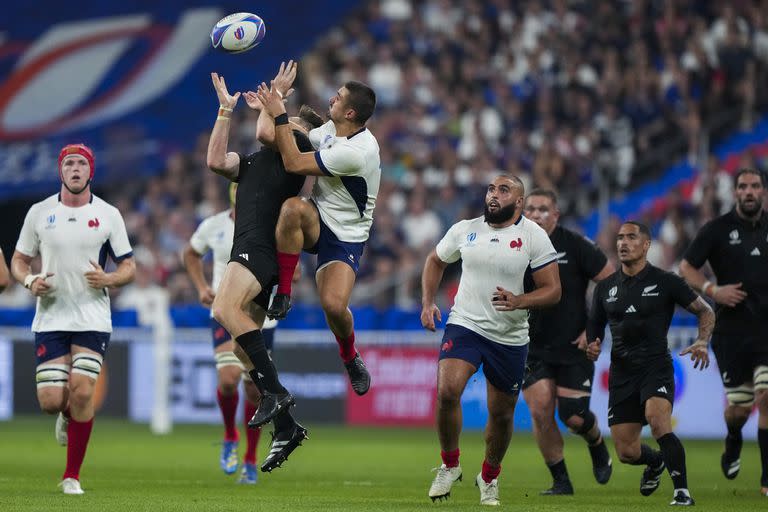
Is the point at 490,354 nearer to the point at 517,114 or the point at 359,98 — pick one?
the point at 359,98

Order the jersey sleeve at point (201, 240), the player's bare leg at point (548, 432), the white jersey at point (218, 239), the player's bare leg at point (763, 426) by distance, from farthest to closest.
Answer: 1. the jersey sleeve at point (201, 240)
2. the white jersey at point (218, 239)
3. the player's bare leg at point (548, 432)
4. the player's bare leg at point (763, 426)

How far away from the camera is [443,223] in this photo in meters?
22.8

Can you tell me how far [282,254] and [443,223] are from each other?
12167 millimetres

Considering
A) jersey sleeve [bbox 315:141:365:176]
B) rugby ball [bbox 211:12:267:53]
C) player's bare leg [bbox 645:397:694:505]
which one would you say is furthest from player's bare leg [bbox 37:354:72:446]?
player's bare leg [bbox 645:397:694:505]

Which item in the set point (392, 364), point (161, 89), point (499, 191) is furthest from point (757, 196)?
point (161, 89)

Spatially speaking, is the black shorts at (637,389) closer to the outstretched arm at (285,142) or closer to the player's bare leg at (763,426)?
the player's bare leg at (763,426)

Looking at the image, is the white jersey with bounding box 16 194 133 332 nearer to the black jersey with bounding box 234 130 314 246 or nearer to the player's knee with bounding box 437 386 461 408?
the black jersey with bounding box 234 130 314 246

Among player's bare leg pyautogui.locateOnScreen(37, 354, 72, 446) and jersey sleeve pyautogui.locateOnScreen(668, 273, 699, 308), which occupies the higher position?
jersey sleeve pyautogui.locateOnScreen(668, 273, 699, 308)

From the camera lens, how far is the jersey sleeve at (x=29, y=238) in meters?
12.0

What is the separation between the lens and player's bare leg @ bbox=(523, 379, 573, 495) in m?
12.5

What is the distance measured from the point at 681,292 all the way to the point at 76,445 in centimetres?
517

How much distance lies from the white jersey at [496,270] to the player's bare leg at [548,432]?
173 cm

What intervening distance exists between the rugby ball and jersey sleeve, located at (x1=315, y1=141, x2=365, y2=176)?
0.99m

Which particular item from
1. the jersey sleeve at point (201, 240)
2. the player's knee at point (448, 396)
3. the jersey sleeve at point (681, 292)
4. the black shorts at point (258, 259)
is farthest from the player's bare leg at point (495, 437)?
the jersey sleeve at point (201, 240)
